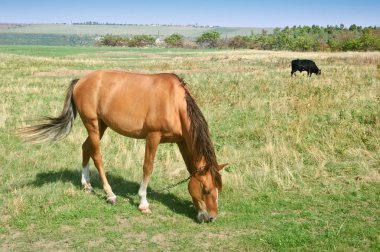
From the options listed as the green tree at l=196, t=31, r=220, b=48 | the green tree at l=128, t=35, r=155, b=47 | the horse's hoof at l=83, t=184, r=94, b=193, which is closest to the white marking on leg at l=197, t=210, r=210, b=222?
the horse's hoof at l=83, t=184, r=94, b=193

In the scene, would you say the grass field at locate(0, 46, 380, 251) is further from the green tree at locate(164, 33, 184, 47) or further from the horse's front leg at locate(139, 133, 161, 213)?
the green tree at locate(164, 33, 184, 47)

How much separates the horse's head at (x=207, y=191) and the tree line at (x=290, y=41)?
75.0 m

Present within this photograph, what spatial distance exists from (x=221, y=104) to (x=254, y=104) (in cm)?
109

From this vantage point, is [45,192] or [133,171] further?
[133,171]

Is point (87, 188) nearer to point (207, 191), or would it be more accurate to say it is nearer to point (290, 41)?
point (207, 191)

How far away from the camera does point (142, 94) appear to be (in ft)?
Answer: 20.2

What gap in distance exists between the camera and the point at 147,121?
596 centimetres

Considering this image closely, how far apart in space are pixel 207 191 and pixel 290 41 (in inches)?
4196

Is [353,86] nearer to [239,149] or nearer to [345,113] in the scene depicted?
[345,113]

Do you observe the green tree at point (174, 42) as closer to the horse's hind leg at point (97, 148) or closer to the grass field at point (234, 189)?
the grass field at point (234, 189)

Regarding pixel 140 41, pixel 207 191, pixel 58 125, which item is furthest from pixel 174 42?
pixel 207 191

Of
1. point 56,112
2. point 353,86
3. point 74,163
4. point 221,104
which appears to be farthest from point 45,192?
point 353,86

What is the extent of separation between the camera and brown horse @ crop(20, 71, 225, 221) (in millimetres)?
5660

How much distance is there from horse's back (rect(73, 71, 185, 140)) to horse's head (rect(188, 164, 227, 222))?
732 mm
